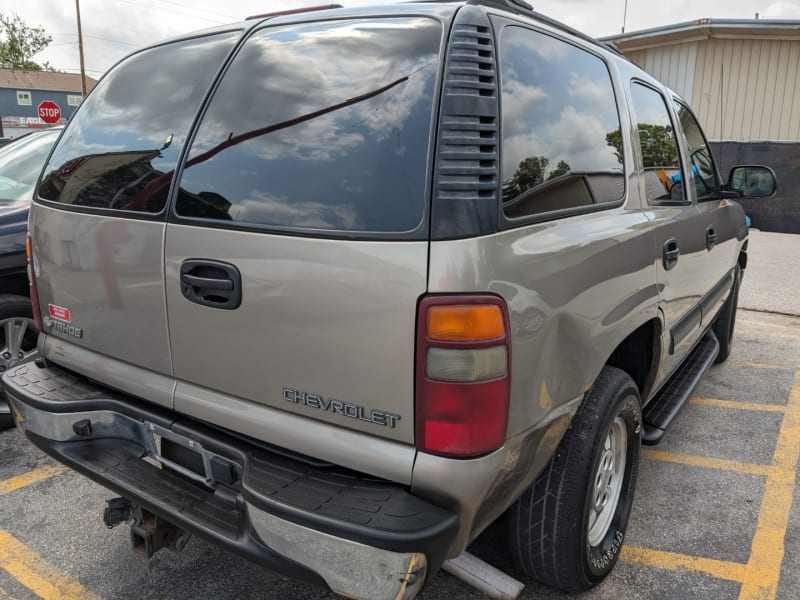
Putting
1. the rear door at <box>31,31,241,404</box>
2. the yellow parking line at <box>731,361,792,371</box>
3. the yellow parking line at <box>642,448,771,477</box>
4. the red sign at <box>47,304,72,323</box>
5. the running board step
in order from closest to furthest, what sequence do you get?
the rear door at <box>31,31,241,404</box>, the red sign at <box>47,304,72,323</box>, the running board step, the yellow parking line at <box>642,448,771,477</box>, the yellow parking line at <box>731,361,792,371</box>

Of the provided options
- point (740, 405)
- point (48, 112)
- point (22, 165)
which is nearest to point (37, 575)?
point (22, 165)

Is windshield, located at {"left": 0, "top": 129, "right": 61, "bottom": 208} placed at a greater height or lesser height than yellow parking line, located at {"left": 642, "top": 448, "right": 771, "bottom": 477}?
greater

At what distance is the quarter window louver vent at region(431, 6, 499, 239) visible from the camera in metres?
1.67

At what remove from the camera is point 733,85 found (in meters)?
14.0

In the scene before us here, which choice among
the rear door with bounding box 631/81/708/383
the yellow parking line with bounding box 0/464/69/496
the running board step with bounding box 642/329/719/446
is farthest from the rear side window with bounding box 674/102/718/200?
the yellow parking line with bounding box 0/464/69/496

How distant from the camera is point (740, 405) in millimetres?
4445

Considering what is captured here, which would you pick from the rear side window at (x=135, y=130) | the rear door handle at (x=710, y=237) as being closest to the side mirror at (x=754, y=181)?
the rear door handle at (x=710, y=237)

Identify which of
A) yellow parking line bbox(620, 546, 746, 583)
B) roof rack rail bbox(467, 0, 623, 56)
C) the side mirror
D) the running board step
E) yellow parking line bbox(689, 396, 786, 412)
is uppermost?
roof rack rail bbox(467, 0, 623, 56)

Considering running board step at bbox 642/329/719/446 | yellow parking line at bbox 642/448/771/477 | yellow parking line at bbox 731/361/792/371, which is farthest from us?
yellow parking line at bbox 731/361/792/371

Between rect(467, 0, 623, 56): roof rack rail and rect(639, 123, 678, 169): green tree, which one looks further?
rect(639, 123, 678, 169): green tree

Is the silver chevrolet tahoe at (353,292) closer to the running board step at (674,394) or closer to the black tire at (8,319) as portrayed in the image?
the running board step at (674,394)

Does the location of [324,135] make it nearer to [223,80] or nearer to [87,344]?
[223,80]

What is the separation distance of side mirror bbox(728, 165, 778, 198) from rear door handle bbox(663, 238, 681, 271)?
1.83 m

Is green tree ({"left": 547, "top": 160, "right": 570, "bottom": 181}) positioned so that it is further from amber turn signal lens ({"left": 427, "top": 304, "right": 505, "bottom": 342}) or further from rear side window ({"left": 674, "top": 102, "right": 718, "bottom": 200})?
rear side window ({"left": 674, "top": 102, "right": 718, "bottom": 200})
